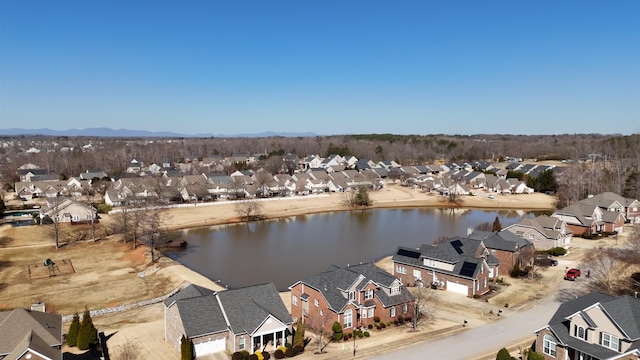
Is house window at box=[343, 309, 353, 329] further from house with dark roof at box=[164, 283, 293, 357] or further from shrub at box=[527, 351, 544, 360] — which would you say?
shrub at box=[527, 351, 544, 360]

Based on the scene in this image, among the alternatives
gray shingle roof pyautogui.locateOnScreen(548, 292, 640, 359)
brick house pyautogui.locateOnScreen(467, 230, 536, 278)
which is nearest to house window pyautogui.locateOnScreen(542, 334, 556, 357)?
gray shingle roof pyautogui.locateOnScreen(548, 292, 640, 359)

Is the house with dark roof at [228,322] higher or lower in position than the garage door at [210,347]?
higher

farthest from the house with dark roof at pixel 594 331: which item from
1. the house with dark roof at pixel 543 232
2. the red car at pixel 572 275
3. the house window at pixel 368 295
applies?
the house with dark roof at pixel 543 232

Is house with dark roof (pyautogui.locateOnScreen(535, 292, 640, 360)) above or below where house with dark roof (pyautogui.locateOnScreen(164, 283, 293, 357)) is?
above

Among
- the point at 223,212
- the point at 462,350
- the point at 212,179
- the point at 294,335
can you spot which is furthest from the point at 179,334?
the point at 212,179

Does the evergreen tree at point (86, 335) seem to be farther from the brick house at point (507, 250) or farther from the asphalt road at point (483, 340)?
the brick house at point (507, 250)

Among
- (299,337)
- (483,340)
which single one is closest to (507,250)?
(483,340)

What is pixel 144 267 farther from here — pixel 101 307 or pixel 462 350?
pixel 462 350
